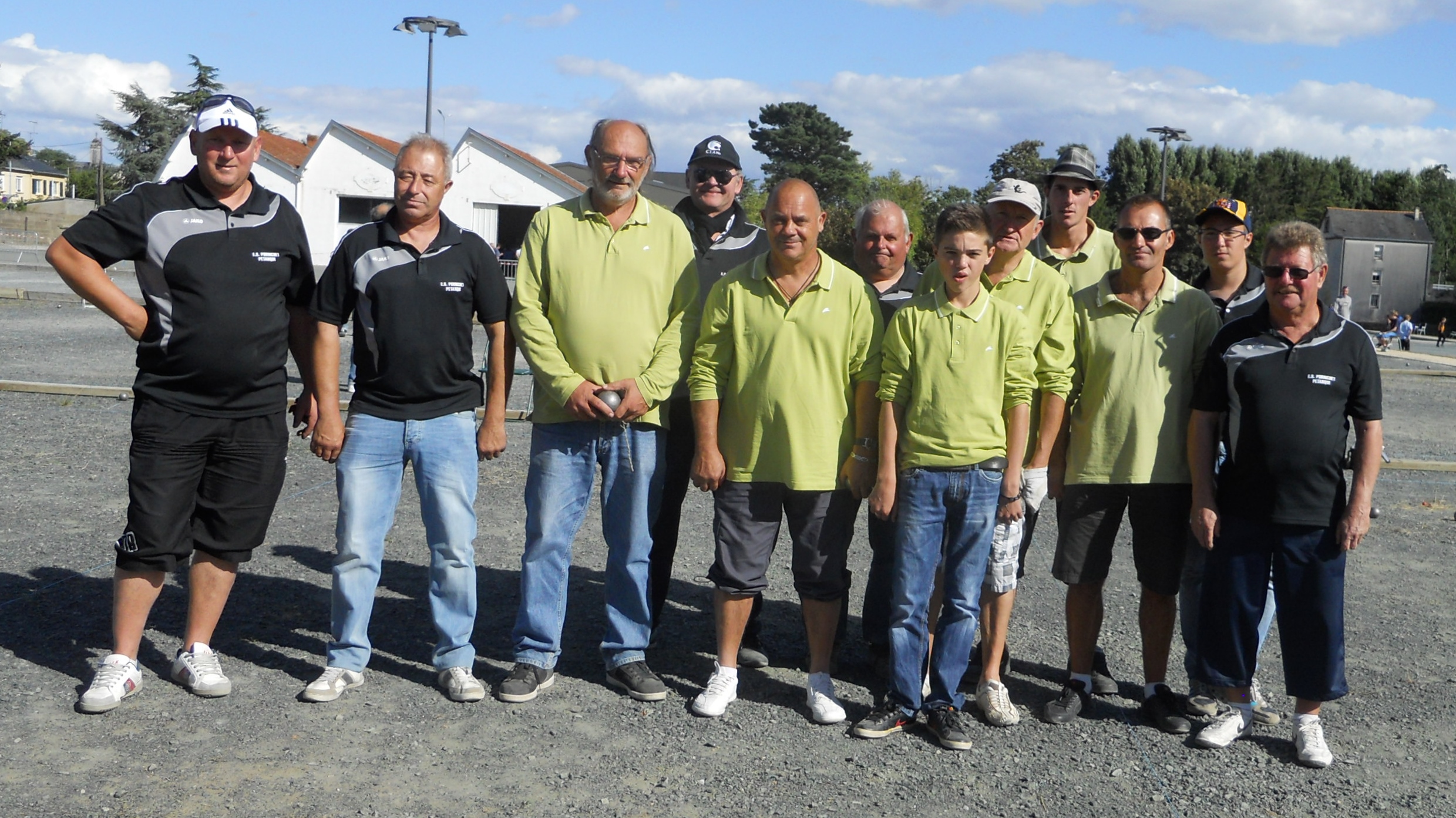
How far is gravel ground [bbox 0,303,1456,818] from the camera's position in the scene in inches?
140

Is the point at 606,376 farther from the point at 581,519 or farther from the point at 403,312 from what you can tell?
the point at 403,312

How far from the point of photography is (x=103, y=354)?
15.8 m

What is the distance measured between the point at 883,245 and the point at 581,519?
1.60 m

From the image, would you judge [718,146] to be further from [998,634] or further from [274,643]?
[274,643]

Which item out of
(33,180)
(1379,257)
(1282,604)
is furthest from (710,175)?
(33,180)

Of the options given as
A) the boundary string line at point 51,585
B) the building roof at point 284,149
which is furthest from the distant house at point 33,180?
the boundary string line at point 51,585

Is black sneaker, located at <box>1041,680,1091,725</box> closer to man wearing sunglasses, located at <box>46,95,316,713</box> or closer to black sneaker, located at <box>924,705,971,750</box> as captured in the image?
black sneaker, located at <box>924,705,971,750</box>

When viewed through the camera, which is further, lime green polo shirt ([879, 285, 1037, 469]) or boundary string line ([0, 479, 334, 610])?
boundary string line ([0, 479, 334, 610])

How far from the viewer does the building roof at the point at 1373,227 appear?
80625mm

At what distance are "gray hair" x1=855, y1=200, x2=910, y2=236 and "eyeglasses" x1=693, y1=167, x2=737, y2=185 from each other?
2.01 feet

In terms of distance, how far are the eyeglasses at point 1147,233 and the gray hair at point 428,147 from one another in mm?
2498

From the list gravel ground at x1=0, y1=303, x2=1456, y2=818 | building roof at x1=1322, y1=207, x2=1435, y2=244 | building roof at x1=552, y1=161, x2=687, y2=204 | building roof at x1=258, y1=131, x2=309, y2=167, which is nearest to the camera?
gravel ground at x1=0, y1=303, x2=1456, y2=818

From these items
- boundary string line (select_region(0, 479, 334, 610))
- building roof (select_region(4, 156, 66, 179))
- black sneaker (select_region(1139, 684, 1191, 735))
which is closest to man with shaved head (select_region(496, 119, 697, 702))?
black sneaker (select_region(1139, 684, 1191, 735))

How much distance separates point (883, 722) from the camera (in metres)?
4.13
